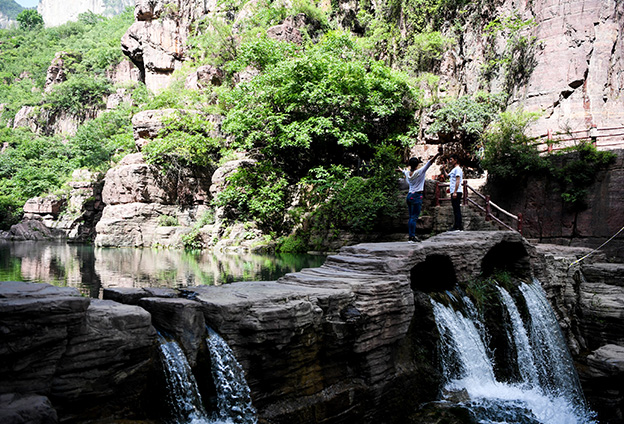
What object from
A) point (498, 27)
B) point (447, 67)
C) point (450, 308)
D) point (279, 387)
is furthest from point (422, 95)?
point (279, 387)

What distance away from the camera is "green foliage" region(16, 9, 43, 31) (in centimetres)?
6706

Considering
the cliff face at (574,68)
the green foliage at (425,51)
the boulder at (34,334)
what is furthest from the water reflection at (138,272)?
the green foliage at (425,51)

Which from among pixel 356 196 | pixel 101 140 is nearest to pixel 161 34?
pixel 101 140

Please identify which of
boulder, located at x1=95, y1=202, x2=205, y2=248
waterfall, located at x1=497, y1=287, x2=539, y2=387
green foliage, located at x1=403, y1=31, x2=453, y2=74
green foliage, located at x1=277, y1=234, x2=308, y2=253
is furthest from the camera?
green foliage, located at x1=403, y1=31, x2=453, y2=74

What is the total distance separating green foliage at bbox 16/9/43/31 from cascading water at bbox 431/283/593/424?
271ft

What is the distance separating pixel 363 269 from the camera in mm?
6340

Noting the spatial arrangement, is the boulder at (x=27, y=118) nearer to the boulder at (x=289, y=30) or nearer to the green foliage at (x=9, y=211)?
the green foliage at (x=9, y=211)

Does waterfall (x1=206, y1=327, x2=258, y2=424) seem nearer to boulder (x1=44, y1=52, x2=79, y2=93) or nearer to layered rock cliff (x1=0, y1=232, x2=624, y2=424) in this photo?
layered rock cliff (x1=0, y1=232, x2=624, y2=424)

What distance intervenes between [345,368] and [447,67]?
20.4 m

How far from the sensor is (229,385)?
4176 mm

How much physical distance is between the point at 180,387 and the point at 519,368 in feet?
19.6

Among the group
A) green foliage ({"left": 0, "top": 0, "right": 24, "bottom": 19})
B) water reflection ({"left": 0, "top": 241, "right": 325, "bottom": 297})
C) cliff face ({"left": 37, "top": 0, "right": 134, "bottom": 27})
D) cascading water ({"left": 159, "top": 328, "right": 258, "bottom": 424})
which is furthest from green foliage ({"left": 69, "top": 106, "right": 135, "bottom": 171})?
green foliage ({"left": 0, "top": 0, "right": 24, "bottom": 19})

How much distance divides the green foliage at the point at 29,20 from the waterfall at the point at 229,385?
8242 centimetres

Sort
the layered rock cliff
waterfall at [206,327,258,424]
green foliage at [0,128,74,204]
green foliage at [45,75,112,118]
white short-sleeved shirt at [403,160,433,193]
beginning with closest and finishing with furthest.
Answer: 1. the layered rock cliff
2. waterfall at [206,327,258,424]
3. white short-sleeved shirt at [403,160,433,193]
4. green foliage at [0,128,74,204]
5. green foliage at [45,75,112,118]
